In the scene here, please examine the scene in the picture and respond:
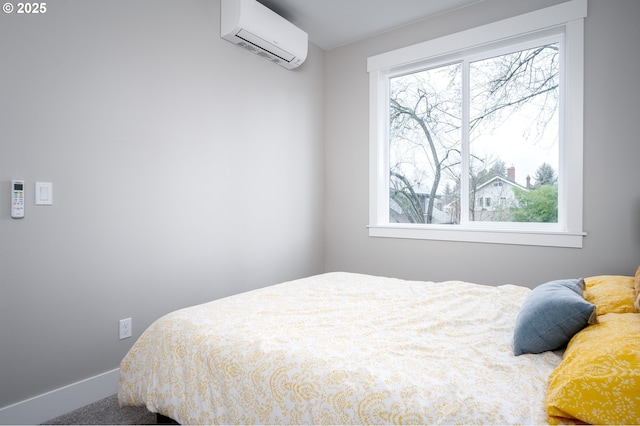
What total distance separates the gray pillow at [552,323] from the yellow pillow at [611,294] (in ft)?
0.80

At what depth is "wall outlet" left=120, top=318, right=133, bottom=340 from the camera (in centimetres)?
212

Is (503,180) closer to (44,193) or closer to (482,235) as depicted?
(482,235)

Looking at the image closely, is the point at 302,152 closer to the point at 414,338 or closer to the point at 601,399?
the point at 414,338

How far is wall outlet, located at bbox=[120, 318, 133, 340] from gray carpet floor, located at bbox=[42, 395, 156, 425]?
1.23 feet

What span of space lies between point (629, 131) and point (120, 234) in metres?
3.32

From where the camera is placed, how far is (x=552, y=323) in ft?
3.85

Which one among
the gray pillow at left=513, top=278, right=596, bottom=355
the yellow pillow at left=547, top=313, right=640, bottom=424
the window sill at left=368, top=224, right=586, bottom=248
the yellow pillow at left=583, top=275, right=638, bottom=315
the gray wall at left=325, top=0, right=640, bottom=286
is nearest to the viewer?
the yellow pillow at left=547, top=313, right=640, bottom=424

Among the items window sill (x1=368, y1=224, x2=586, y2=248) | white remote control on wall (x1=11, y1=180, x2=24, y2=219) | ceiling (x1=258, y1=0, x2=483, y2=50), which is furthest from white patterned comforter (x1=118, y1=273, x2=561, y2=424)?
ceiling (x1=258, y1=0, x2=483, y2=50)

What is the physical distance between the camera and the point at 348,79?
11.9 feet

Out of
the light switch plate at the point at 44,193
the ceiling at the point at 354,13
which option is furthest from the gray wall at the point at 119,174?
the ceiling at the point at 354,13

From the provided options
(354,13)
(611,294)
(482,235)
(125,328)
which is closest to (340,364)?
(611,294)

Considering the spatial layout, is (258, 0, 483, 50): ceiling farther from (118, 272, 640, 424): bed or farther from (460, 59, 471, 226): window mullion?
(118, 272, 640, 424): bed

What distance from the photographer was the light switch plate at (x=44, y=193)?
5.84 ft

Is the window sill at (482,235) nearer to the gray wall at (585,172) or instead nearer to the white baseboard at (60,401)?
the gray wall at (585,172)
